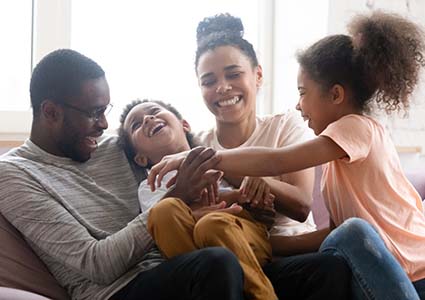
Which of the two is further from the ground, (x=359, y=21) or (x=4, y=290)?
(x=359, y=21)

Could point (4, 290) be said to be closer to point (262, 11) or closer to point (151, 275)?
point (151, 275)

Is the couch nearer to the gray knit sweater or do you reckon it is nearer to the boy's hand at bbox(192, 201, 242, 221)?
the gray knit sweater

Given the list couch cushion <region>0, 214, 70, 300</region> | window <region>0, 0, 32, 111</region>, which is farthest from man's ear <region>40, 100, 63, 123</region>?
window <region>0, 0, 32, 111</region>

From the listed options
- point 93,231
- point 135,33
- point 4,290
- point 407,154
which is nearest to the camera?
point 4,290

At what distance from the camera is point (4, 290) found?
3.91ft

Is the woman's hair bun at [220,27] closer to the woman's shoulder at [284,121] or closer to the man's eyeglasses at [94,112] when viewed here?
the woman's shoulder at [284,121]

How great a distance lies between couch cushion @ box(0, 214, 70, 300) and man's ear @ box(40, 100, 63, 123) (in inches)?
11.5

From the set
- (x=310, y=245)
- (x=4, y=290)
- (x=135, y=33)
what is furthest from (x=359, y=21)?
(x=135, y=33)

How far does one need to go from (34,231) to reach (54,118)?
1.08ft

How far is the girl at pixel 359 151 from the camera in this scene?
1.44 meters

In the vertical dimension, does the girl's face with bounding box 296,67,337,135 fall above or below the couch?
above

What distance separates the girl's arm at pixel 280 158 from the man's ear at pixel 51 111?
0.46 metres

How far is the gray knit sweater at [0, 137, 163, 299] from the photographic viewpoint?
138 cm

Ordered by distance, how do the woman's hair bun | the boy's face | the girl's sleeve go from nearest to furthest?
the girl's sleeve, the boy's face, the woman's hair bun
